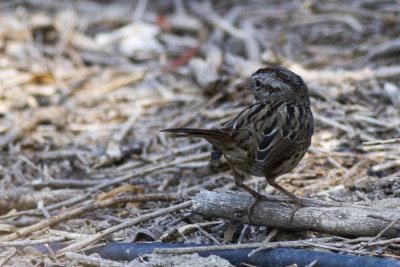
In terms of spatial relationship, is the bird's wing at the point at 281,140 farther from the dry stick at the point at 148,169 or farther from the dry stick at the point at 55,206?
the dry stick at the point at 55,206

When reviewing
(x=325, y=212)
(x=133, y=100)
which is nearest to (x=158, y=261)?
(x=325, y=212)

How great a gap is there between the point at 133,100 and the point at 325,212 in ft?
11.7

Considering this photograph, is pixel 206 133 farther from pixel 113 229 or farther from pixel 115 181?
pixel 115 181

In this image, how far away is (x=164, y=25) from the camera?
26.6 feet

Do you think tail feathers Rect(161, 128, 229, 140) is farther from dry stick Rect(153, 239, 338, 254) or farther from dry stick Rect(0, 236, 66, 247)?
dry stick Rect(0, 236, 66, 247)

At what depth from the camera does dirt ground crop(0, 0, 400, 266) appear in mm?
4113

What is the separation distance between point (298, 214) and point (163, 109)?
3078 mm

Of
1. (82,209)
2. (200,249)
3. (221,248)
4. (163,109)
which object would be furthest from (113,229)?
(163,109)

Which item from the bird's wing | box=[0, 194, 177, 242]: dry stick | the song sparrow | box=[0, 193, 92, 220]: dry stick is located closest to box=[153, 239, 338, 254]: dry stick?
the song sparrow

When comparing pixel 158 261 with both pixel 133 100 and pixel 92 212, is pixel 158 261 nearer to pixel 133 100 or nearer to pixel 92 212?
pixel 92 212

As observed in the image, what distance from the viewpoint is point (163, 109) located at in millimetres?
6414

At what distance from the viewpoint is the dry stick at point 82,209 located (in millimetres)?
3995

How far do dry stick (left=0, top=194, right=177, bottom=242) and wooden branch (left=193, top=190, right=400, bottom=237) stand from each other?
56cm

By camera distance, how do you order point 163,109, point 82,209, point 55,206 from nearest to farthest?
point 82,209, point 55,206, point 163,109
